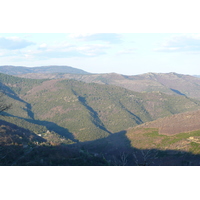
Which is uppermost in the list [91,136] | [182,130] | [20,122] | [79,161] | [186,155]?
[79,161]

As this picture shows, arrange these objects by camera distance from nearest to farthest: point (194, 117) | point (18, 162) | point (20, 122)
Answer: point (18, 162) → point (194, 117) → point (20, 122)

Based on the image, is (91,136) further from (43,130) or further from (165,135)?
A: (165,135)

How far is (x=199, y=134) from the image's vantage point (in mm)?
85625

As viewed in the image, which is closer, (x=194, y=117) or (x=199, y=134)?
(x=199, y=134)

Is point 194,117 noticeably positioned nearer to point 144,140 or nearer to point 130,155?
point 144,140

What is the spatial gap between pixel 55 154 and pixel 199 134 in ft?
212

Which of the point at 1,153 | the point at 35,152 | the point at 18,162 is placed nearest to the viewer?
the point at 18,162

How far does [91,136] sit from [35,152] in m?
160

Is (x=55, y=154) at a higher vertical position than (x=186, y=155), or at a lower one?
higher

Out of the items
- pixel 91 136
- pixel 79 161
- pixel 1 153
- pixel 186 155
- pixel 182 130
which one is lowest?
pixel 91 136

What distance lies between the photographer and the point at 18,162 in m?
30.5

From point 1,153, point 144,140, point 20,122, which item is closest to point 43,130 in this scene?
point 20,122

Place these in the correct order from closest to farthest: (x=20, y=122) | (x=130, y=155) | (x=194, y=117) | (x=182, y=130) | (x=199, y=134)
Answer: (x=130, y=155) → (x=199, y=134) → (x=182, y=130) → (x=194, y=117) → (x=20, y=122)

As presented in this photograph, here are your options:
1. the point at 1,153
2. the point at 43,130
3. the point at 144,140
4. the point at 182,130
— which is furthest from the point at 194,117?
the point at 43,130
